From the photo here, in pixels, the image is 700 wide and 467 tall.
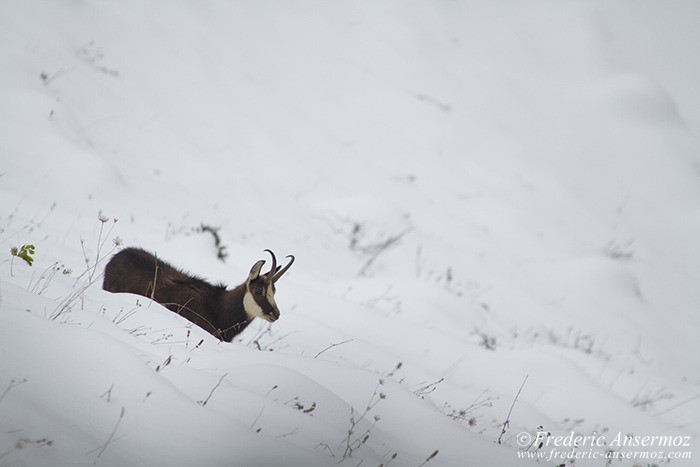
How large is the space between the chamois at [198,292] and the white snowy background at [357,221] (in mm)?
247

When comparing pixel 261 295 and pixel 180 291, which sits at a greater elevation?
pixel 180 291

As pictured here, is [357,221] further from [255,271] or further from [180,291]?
[180,291]

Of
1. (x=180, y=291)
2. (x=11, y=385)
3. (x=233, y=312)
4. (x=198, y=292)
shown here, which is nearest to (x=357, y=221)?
(x=233, y=312)

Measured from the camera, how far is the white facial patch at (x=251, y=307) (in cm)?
448

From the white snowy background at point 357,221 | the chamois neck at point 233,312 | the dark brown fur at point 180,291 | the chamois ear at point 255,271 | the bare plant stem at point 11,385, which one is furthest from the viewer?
the chamois neck at point 233,312

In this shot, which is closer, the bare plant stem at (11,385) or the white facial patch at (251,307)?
the bare plant stem at (11,385)

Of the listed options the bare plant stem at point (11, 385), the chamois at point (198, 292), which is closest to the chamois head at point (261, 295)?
the chamois at point (198, 292)

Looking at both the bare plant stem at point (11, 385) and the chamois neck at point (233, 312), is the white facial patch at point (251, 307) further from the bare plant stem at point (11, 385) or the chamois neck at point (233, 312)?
the bare plant stem at point (11, 385)

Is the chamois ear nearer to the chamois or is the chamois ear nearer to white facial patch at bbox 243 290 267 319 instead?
the chamois

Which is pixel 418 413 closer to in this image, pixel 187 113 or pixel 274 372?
pixel 274 372

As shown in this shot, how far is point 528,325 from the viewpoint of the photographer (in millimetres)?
8766


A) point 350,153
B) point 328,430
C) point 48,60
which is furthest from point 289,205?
point 328,430

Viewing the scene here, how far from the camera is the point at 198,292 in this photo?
4449mm

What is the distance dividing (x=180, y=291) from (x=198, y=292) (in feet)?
0.55
